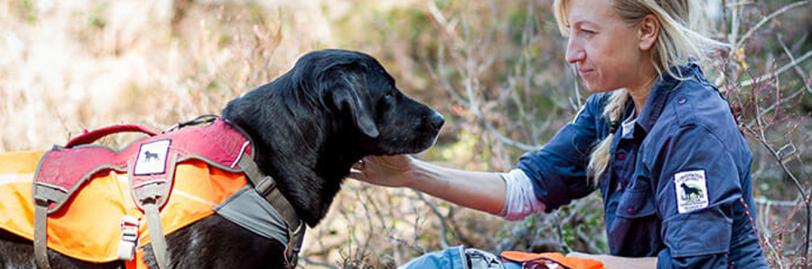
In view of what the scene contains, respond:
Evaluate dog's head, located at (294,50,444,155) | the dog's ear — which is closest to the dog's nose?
dog's head, located at (294,50,444,155)

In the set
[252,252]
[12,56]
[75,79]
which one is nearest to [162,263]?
[252,252]

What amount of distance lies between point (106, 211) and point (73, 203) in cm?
12

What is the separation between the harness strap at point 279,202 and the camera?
2947 millimetres

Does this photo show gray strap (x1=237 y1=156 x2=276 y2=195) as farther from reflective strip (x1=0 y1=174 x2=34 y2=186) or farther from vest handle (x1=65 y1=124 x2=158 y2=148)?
reflective strip (x1=0 y1=174 x2=34 y2=186)

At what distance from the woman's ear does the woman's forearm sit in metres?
0.88

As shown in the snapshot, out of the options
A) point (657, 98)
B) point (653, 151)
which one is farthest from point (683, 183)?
point (657, 98)

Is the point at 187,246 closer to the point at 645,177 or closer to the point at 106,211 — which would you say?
the point at 106,211

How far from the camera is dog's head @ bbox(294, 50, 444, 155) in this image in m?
3.06

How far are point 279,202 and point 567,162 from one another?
48.3 inches

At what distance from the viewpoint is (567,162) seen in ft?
11.8

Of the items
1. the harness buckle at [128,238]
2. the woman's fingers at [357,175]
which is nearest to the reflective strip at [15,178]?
the harness buckle at [128,238]

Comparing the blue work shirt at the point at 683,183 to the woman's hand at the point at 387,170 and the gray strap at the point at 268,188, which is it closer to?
A: the woman's hand at the point at 387,170

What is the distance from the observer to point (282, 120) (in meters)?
3.09

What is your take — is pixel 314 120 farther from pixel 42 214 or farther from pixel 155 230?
pixel 42 214
